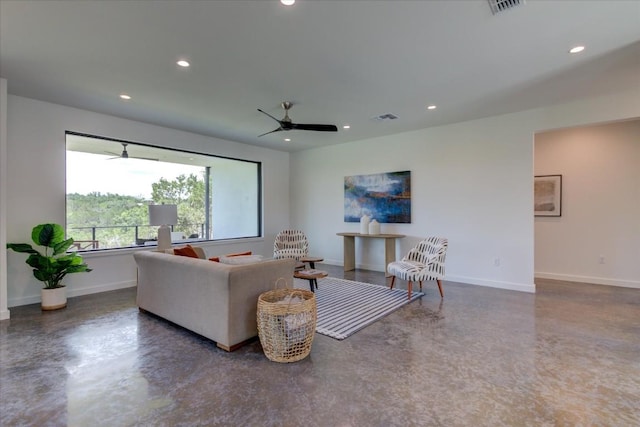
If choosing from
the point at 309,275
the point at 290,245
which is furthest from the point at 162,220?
the point at 309,275

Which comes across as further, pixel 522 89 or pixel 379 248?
pixel 379 248

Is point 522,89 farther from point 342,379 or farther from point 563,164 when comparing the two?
point 342,379

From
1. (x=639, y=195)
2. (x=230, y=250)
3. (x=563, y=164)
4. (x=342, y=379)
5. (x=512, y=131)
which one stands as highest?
(x=512, y=131)

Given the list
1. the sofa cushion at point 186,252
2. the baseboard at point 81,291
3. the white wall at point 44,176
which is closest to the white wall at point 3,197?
the white wall at point 44,176

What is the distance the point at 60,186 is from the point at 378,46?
471 centimetres

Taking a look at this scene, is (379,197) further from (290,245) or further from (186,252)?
(186,252)

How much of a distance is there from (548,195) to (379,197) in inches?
118

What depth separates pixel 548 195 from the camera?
5.39 m

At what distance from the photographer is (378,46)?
269 centimetres

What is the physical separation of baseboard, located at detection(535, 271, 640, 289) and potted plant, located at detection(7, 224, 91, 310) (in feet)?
24.2

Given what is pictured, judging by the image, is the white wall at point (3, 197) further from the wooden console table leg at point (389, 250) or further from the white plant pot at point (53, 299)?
the wooden console table leg at point (389, 250)

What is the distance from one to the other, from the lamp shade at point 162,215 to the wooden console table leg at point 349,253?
322 centimetres

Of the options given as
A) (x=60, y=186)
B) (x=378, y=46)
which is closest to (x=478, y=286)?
(x=378, y=46)

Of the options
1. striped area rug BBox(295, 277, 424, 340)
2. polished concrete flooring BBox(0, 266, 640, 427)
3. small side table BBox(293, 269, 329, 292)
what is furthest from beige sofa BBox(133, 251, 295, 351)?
small side table BBox(293, 269, 329, 292)
